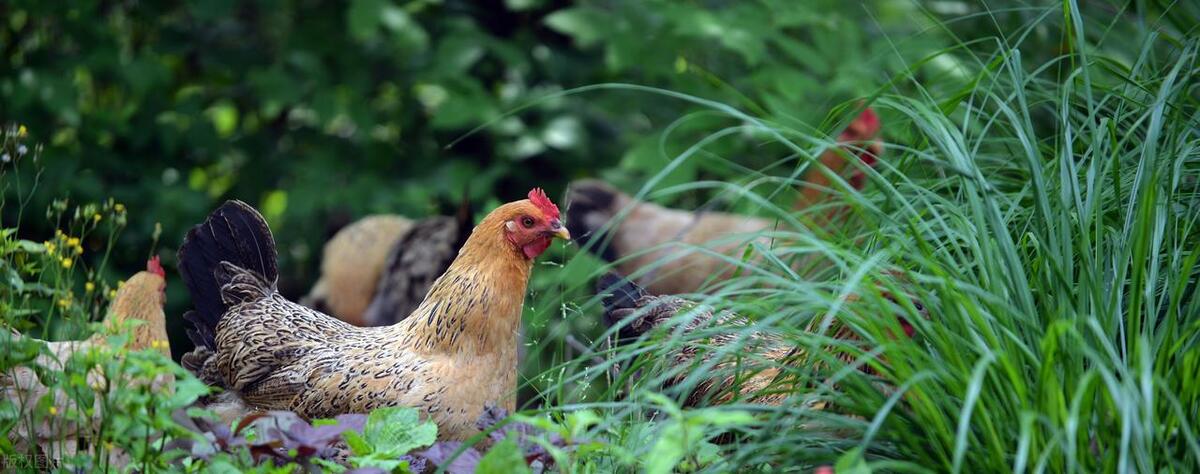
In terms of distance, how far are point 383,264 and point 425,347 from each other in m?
3.10

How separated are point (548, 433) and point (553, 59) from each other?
4.59 metres

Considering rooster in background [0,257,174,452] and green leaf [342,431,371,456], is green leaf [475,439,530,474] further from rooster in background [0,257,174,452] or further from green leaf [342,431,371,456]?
rooster in background [0,257,174,452]

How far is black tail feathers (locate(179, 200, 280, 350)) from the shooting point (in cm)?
338

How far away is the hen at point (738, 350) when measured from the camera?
83.6 inches

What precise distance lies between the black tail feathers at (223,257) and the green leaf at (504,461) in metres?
1.60

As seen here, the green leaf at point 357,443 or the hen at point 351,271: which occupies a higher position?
the green leaf at point 357,443

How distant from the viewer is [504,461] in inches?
76.5

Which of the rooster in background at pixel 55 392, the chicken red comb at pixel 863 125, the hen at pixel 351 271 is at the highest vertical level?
the rooster in background at pixel 55 392

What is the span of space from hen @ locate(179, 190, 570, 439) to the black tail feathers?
14cm

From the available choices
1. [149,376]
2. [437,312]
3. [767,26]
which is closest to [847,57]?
[767,26]

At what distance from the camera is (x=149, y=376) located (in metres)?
1.99

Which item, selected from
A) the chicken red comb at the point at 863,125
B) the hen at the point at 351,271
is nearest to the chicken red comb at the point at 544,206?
the chicken red comb at the point at 863,125

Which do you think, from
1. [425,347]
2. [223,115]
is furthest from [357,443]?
[223,115]

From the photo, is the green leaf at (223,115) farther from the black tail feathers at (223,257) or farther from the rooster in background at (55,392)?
the rooster in background at (55,392)
